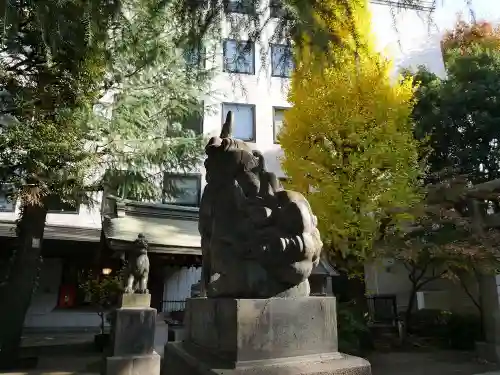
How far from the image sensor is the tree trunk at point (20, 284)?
8.31 m

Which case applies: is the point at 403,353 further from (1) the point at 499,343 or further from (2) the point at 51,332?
(2) the point at 51,332

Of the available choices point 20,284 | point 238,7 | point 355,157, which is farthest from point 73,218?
point 238,7

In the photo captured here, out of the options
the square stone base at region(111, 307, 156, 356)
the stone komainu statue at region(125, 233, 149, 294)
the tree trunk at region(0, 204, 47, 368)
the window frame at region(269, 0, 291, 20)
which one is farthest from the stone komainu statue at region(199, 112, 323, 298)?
the tree trunk at region(0, 204, 47, 368)

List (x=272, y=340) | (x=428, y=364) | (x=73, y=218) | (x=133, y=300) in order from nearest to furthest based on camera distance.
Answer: (x=272, y=340) → (x=133, y=300) → (x=428, y=364) → (x=73, y=218)

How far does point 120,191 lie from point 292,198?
6.74m

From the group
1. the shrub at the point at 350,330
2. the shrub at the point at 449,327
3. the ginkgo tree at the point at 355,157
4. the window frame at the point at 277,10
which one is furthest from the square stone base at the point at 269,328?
the shrub at the point at 449,327

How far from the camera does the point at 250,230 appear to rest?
3.27 m

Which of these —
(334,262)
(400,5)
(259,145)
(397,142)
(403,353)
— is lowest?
(403,353)

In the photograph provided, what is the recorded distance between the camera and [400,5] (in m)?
2.43

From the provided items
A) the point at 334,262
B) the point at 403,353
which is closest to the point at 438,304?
the point at 403,353

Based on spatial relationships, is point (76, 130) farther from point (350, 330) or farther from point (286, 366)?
point (350, 330)

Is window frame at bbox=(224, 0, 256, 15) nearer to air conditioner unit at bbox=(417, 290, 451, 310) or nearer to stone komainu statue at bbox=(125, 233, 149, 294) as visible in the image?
stone komainu statue at bbox=(125, 233, 149, 294)

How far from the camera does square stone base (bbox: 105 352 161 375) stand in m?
7.35

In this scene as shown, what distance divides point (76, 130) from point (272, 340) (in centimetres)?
625
